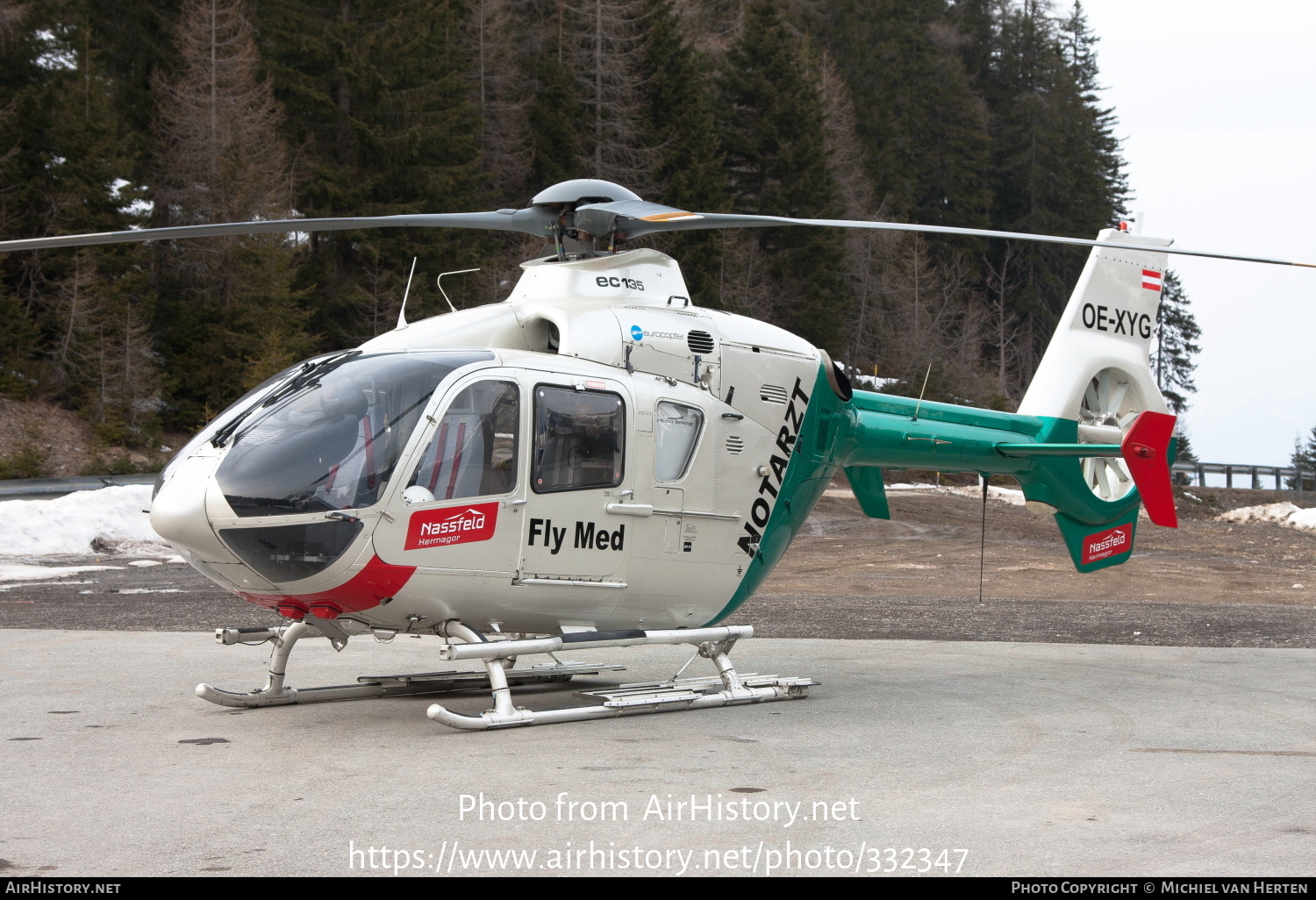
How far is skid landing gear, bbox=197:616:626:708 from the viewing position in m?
8.15

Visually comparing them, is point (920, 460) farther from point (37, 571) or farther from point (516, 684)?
point (37, 571)

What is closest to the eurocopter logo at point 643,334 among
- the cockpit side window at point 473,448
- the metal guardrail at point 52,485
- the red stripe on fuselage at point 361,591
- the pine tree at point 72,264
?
the cockpit side window at point 473,448

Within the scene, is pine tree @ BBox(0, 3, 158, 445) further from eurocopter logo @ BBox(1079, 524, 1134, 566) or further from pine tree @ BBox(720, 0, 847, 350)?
eurocopter logo @ BBox(1079, 524, 1134, 566)

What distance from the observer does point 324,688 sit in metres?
8.77

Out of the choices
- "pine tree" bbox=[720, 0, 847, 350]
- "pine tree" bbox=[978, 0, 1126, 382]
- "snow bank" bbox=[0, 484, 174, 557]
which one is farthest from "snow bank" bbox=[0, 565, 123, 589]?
"pine tree" bbox=[978, 0, 1126, 382]

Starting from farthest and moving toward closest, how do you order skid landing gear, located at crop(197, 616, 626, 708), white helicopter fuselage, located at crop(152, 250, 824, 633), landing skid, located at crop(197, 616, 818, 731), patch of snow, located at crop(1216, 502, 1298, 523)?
patch of snow, located at crop(1216, 502, 1298, 523)
skid landing gear, located at crop(197, 616, 626, 708)
landing skid, located at crop(197, 616, 818, 731)
white helicopter fuselage, located at crop(152, 250, 824, 633)

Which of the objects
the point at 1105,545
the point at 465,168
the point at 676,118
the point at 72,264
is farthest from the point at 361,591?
the point at 676,118

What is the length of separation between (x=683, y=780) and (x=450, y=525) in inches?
89.1

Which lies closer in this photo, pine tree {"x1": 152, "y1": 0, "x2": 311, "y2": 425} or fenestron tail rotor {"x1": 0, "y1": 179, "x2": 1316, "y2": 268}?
fenestron tail rotor {"x1": 0, "y1": 179, "x2": 1316, "y2": 268}

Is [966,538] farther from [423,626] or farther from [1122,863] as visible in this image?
[1122,863]

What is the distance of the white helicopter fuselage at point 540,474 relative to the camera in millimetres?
7133

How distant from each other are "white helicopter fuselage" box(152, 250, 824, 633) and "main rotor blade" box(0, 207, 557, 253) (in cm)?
43
